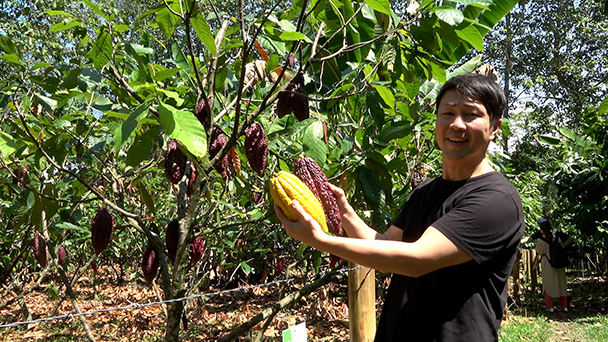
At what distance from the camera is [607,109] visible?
1.80 metres

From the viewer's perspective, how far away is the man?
1165mm

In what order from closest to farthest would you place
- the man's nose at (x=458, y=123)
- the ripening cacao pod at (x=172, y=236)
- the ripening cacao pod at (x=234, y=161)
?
the man's nose at (x=458, y=123) → the ripening cacao pod at (x=234, y=161) → the ripening cacao pod at (x=172, y=236)

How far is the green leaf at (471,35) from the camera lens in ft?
4.45

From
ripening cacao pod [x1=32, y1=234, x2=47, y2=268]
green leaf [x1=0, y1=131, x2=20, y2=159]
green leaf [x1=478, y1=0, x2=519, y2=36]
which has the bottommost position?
ripening cacao pod [x1=32, y1=234, x2=47, y2=268]

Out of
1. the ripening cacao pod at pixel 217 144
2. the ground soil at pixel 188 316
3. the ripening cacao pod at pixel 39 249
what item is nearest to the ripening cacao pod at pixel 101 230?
the ripening cacao pod at pixel 217 144

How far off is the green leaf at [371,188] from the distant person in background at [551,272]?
6.41 metres

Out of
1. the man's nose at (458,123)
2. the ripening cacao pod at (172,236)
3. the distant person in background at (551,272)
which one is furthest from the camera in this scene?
the distant person in background at (551,272)

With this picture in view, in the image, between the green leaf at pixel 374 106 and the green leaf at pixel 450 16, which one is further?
the green leaf at pixel 374 106

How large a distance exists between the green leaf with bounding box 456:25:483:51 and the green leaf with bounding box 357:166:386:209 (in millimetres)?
504

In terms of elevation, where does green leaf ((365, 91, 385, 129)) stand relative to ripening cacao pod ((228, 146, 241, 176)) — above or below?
above

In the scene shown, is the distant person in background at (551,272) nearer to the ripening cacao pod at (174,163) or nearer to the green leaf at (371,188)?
the green leaf at (371,188)

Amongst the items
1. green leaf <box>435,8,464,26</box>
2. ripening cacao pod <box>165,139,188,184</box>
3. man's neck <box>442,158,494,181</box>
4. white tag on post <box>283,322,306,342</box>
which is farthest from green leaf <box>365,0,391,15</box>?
white tag on post <box>283,322,306,342</box>

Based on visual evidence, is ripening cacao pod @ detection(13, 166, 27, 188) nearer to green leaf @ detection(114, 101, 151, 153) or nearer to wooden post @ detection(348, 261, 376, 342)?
green leaf @ detection(114, 101, 151, 153)

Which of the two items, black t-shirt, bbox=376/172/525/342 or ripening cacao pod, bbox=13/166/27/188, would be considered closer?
black t-shirt, bbox=376/172/525/342
